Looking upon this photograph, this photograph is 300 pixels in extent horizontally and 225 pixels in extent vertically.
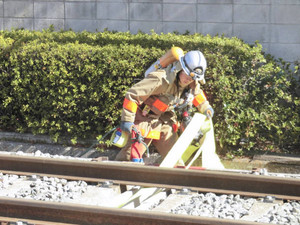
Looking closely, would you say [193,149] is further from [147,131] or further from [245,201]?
[245,201]

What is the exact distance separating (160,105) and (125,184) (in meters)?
1.12

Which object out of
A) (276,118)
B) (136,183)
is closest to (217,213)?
(136,183)

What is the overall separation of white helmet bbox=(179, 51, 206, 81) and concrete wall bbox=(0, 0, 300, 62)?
3263 millimetres

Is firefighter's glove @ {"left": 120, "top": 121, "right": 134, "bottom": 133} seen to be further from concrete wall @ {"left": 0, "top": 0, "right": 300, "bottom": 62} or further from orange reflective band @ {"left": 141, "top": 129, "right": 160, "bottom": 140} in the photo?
concrete wall @ {"left": 0, "top": 0, "right": 300, "bottom": 62}

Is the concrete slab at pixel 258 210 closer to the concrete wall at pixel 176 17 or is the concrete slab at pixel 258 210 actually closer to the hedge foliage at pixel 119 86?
the hedge foliage at pixel 119 86

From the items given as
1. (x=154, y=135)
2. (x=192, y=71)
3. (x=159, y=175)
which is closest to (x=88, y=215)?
(x=159, y=175)

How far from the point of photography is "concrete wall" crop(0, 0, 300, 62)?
33.0 ft

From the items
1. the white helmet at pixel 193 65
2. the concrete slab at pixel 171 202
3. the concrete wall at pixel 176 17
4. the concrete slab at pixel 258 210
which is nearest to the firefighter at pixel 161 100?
the white helmet at pixel 193 65

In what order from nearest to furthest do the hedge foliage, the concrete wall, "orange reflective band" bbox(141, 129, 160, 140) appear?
"orange reflective band" bbox(141, 129, 160, 140) < the hedge foliage < the concrete wall

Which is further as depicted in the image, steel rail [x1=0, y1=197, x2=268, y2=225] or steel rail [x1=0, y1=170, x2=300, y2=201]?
steel rail [x1=0, y1=170, x2=300, y2=201]

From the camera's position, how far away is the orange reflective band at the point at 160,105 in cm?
746

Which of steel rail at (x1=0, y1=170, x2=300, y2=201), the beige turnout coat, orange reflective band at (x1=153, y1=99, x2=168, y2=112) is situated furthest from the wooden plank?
steel rail at (x1=0, y1=170, x2=300, y2=201)

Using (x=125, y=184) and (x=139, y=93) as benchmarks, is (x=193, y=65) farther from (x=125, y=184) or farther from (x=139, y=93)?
(x=125, y=184)

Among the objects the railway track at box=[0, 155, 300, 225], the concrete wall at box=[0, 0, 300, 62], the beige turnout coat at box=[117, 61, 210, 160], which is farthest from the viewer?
the concrete wall at box=[0, 0, 300, 62]
